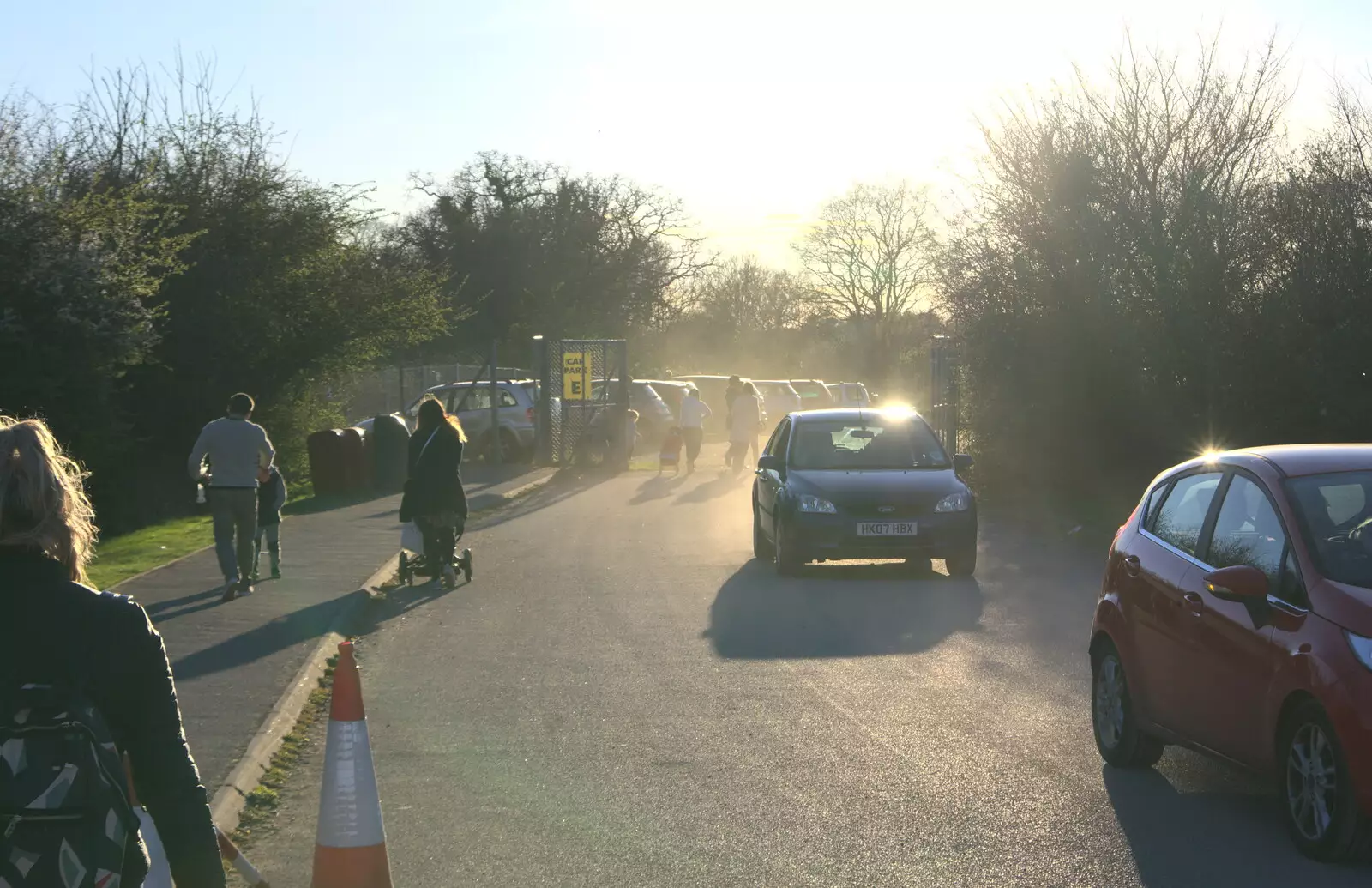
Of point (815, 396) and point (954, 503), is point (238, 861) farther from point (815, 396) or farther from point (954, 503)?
point (815, 396)

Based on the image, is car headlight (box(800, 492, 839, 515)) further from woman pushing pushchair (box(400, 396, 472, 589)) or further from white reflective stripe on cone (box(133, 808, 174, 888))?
white reflective stripe on cone (box(133, 808, 174, 888))

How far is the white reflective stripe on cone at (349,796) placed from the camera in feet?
16.4

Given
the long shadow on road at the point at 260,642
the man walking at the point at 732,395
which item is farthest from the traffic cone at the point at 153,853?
the man walking at the point at 732,395

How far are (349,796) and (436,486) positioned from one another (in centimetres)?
978

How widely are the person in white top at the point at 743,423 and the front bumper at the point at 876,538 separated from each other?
52.2ft

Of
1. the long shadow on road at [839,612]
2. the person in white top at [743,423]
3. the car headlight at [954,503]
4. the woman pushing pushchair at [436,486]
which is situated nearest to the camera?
the long shadow on road at [839,612]

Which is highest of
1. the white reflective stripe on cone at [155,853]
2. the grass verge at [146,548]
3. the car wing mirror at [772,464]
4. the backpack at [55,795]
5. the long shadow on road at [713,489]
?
the backpack at [55,795]

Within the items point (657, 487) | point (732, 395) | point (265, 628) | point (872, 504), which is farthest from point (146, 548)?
point (732, 395)

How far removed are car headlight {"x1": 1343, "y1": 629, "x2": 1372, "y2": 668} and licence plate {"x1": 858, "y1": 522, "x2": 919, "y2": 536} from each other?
9.41 meters

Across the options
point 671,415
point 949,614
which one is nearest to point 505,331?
point 671,415

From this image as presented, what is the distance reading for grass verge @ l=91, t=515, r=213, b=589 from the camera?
52.8 feet

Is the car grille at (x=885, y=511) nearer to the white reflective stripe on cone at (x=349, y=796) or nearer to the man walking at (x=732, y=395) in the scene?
the white reflective stripe on cone at (x=349, y=796)

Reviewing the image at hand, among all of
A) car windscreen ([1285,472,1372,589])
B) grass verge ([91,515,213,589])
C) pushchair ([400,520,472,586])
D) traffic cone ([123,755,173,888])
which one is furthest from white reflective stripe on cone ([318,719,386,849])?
grass verge ([91,515,213,589])

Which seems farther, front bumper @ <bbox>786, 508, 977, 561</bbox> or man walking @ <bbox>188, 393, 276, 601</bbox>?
front bumper @ <bbox>786, 508, 977, 561</bbox>
